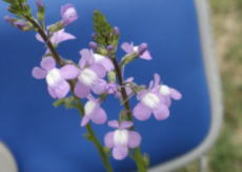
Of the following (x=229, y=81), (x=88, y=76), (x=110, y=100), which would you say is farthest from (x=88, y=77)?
(x=229, y=81)

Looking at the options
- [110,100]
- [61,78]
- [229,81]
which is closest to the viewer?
[61,78]

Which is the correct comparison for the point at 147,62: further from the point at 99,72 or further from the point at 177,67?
the point at 99,72

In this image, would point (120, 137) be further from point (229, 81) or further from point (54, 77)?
point (229, 81)

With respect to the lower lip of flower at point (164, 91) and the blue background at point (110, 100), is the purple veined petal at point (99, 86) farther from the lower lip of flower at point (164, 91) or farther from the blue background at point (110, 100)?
the blue background at point (110, 100)

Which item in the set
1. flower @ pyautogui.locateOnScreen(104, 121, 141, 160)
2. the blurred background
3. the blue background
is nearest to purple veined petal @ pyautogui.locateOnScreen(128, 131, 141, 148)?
flower @ pyautogui.locateOnScreen(104, 121, 141, 160)

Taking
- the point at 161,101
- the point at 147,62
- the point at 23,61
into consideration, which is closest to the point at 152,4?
the point at 147,62

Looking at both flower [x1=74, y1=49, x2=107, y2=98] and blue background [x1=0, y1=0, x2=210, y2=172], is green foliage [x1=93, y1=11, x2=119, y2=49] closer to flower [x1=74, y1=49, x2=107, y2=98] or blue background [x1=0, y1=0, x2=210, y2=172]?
flower [x1=74, y1=49, x2=107, y2=98]
